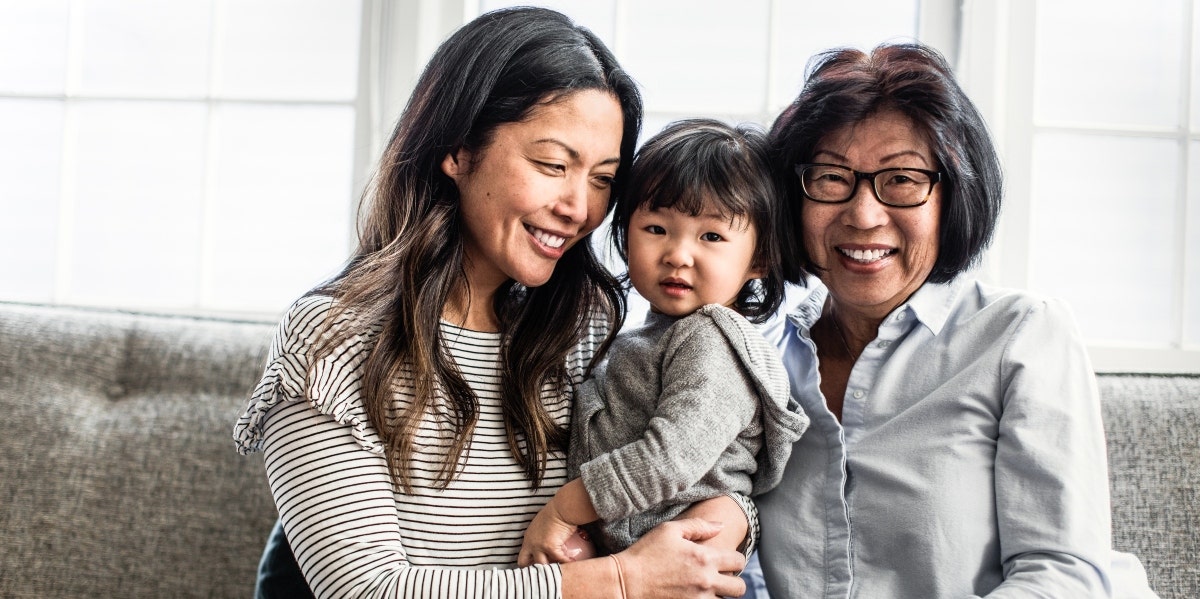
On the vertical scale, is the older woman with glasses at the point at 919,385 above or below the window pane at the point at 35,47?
below

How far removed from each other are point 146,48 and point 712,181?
6.23ft

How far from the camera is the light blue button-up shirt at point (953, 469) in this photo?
1.27 meters

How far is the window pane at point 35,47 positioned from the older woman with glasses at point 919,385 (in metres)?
2.10

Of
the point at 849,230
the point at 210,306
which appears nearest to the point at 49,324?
the point at 210,306

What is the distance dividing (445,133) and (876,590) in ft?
3.02

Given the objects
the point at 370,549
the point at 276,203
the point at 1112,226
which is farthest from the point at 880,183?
the point at 276,203

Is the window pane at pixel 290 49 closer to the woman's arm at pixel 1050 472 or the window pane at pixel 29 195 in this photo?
the window pane at pixel 29 195

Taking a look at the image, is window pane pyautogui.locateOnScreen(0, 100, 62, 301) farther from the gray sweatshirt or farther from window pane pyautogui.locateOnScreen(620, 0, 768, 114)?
the gray sweatshirt

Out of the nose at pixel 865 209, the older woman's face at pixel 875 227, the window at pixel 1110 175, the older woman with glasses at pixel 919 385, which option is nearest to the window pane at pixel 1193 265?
the window at pixel 1110 175

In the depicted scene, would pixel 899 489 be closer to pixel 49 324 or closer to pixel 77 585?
pixel 77 585

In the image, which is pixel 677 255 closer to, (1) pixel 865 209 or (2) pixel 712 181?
(2) pixel 712 181

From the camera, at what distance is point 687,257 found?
134 cm

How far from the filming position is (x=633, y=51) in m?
2.33

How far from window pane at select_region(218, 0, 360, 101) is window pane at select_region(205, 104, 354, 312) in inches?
2.3
